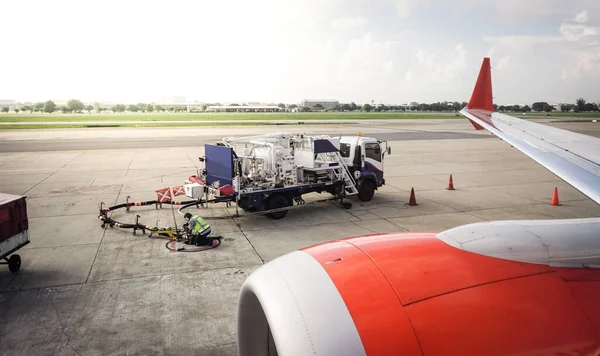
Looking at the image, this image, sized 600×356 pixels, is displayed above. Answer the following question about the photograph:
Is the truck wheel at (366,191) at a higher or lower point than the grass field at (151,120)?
lower

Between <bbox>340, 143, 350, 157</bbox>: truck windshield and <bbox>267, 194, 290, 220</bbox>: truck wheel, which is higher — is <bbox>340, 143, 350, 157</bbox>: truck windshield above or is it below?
above

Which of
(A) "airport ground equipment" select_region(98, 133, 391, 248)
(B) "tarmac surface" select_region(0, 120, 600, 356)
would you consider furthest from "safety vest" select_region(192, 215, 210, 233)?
(B) "tarmac surface" select_region(0, 120, 600, 356)

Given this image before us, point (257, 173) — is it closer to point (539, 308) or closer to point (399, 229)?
point (399, 229)

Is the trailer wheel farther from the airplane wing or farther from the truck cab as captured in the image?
the truck cab

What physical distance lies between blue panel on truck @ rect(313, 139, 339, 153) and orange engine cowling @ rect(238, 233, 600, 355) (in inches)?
471

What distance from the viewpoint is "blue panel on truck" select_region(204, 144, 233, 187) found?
13.7 meters

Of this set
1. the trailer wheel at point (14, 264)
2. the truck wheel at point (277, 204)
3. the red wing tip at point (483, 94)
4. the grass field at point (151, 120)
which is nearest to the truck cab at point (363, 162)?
the truck wheel at point (277, 204)

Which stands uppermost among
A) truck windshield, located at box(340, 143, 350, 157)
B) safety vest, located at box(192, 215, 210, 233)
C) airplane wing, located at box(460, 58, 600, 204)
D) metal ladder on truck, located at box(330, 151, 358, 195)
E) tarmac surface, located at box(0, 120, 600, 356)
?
airplane wing, located at box(460, 58, 600, 204)

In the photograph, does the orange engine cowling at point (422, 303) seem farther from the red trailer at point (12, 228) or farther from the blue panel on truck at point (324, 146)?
the blue panel on truck at point (324, 146)

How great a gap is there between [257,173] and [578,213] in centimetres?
1117

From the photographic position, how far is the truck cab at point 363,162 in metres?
16.9

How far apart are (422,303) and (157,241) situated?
1073 centimetres

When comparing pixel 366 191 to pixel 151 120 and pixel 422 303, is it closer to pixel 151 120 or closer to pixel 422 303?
pixel 422 303

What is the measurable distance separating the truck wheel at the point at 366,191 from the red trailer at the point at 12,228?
1108 cm
